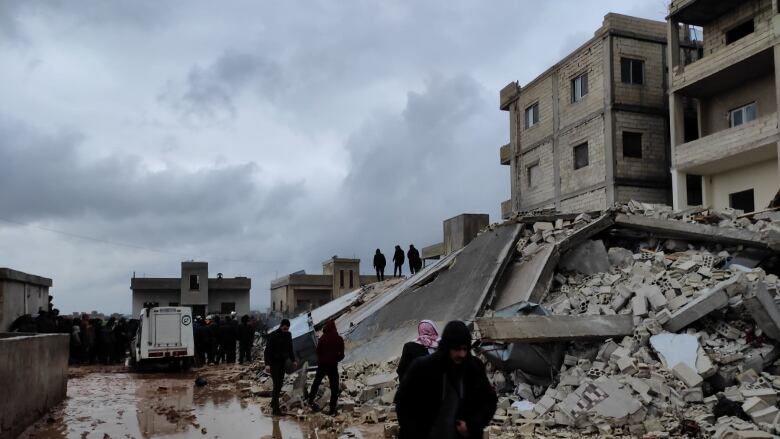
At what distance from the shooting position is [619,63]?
26.5 metres

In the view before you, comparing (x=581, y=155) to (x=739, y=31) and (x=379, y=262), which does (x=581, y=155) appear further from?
(x=379, y=262)

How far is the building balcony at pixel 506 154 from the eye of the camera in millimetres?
34000

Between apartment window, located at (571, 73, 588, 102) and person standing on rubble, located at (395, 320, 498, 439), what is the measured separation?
2588cm

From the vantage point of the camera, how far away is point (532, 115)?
32.2 m

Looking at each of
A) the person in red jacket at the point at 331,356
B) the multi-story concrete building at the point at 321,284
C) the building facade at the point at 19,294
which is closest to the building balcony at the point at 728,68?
the person in red jacket at the point at 331,356

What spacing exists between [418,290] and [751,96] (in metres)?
14.2

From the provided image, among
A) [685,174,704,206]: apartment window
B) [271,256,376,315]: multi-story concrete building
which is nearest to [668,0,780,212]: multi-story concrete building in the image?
[685,174,704,206]: apartment window

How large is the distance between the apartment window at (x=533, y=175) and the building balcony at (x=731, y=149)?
801 cm

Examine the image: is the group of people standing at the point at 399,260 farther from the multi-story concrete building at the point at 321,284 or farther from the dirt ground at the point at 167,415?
the multi-story concrete building at the point at 321,284

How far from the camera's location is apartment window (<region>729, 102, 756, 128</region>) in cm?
2317

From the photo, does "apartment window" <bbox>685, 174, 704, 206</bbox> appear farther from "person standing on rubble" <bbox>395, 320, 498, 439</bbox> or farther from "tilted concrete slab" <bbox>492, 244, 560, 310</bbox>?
"person standing on rubble" <bbox>395, 320, 498, 439</bbox>

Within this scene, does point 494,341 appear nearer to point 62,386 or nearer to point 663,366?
point 663,366

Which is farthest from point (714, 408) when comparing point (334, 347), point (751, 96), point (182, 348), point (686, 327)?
point (751, 96)

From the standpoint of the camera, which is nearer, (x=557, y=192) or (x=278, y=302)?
(x=557, y=192)
